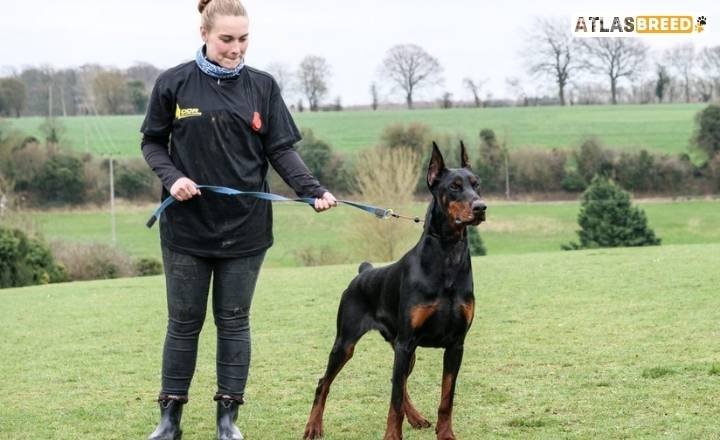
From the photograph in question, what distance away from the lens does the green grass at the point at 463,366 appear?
19.7 ft

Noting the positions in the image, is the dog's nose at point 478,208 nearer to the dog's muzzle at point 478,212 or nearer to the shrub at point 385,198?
the dog's muzzle at point 478,212

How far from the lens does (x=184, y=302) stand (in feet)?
17.3

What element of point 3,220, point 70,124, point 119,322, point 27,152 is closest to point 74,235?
point 27,152

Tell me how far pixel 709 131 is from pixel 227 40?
5649 cm

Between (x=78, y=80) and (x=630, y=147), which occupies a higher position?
(x=78, y=80)

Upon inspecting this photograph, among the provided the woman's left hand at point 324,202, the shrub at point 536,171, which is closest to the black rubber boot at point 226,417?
the woman's left hand at point 324,202

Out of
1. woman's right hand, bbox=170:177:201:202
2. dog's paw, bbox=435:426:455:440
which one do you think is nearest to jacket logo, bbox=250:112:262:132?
woman's right hand, bbox=170:177:201:202

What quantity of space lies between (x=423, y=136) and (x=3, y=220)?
96.9 feet

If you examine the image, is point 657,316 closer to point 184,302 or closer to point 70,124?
point 184,302

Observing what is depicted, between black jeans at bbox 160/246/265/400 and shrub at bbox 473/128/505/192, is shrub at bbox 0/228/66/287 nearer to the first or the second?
black jeans at bbox 160/246/265/400

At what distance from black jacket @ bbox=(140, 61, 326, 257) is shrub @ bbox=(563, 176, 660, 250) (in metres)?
35.0

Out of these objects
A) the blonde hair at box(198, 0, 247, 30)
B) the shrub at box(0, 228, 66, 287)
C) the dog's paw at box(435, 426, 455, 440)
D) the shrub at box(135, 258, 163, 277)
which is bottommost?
the shrub at box(135, 258, 163, 277)

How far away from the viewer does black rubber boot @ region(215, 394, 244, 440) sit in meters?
5.39

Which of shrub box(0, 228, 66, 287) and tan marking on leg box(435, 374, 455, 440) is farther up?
tan marking on leg box(435, 374, 455, 440)
